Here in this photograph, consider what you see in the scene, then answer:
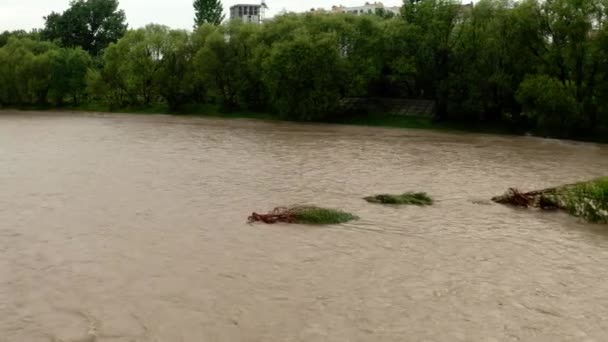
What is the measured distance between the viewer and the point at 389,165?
91.4ft

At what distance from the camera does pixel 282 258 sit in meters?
13.0

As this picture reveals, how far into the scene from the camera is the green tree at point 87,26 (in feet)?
333

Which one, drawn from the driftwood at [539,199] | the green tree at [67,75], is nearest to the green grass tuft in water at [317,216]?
the driftwood at [539,199]

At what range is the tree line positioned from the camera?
134 ft

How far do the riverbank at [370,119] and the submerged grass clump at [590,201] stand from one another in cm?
2634

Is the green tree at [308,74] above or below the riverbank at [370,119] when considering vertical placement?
above

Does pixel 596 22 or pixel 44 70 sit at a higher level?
pixel 596 22

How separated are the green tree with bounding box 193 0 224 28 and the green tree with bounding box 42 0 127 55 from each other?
688 inches

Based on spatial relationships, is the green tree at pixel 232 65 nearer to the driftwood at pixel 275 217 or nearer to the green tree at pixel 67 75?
the green tree at pixel 67 75

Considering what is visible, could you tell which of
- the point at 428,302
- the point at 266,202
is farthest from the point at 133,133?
the point at 428,302

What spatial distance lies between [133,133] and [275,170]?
1988cm

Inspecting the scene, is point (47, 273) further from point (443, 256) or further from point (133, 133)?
point (133, 133)

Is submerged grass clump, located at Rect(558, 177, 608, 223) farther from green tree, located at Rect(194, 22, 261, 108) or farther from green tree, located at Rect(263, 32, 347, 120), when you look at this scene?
green tree, located at Rect(194, 22, 261, 108)

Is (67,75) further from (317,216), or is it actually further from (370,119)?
(317,216)
